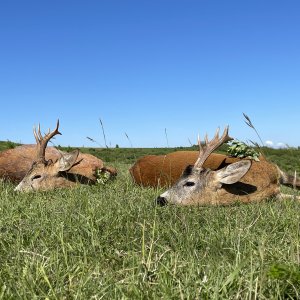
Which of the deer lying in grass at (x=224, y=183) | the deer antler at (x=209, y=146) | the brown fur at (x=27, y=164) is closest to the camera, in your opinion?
the deer lying in grass at (x=224, y=183)

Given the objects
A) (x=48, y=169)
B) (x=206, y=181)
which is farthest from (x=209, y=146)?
(x=48, y=169)

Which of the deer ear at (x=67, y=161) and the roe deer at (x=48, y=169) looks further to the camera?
the deer ear at (x=67, y=161)

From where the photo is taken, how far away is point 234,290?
2248 mm

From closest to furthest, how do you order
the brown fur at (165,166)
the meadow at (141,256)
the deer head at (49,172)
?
the meadow at (141,256) < the brown fur at (165,166) < the deer head at (49,172)

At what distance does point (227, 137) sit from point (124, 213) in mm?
3399

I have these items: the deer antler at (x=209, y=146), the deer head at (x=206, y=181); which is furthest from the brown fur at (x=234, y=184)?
the deer antler at (x=209, y=146)

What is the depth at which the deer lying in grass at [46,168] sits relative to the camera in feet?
28.3

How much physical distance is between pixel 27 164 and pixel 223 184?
187 inches

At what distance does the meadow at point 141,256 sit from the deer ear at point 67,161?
13.5 ft

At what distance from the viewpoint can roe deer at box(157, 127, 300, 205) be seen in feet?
21.4

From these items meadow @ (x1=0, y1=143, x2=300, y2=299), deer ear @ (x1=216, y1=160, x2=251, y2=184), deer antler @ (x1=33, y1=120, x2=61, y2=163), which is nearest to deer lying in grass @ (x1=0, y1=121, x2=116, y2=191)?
deer antler @ (x1=33, y1=120, x2=61, y2=163)

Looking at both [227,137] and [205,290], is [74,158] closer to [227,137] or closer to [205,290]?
[227,137]

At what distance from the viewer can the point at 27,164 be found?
997 centimetres

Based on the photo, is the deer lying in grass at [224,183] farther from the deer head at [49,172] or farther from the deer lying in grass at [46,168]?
the deer head at [49,172]
